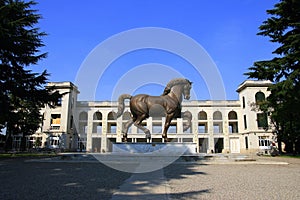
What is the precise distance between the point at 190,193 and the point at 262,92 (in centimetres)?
4864

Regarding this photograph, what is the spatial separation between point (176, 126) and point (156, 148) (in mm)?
34516

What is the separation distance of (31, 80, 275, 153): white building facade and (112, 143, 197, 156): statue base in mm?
29852

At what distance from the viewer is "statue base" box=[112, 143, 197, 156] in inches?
595

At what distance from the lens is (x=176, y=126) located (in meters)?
49.3

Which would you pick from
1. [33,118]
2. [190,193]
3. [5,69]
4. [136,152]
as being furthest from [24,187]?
[33,118]

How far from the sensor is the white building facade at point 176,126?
47.0 m

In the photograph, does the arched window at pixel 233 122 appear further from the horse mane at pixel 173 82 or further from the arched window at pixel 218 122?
the horse mane at pixel 173 82

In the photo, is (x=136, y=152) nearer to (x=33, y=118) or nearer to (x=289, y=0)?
(x=289, y=0)

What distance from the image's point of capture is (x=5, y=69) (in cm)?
1816

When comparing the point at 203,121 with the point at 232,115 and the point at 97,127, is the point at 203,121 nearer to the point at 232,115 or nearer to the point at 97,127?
the point at 232,115

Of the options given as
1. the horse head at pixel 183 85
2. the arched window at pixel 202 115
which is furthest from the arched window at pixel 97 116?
the horse head at pixel 183 85

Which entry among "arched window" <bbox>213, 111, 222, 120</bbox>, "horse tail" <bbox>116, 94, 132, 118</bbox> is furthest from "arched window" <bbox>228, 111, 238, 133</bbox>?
"horse tail" <bbox>116, 94, 132, 118</bbox>

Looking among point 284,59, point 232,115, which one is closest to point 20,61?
point 284,59

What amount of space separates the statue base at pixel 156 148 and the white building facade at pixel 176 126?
1175 inches
